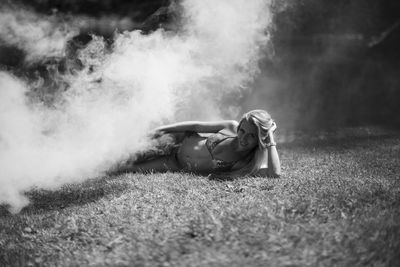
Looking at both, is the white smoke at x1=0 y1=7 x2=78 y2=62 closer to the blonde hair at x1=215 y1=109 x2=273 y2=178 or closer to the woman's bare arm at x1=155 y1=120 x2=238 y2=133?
the woman's bare arm at x1=155 y1=120 x2=238 y2=133

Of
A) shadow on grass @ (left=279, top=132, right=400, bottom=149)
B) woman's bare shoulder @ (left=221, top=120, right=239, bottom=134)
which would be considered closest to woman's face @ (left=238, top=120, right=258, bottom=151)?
woman's bare shoulder @ (left=221, top=120, right=239, bottom=134)

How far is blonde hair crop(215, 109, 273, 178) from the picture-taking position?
16.9 feet

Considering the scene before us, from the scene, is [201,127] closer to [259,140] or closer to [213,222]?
[259,140]

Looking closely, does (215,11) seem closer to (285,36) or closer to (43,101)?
(43,101)

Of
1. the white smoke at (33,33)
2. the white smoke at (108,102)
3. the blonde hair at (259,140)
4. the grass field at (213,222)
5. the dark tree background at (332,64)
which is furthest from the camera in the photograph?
the dark tree background at (332,64)

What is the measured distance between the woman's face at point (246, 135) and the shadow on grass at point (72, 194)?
159 cm

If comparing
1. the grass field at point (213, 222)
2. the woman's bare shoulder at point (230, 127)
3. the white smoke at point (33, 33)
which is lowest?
the grass field at point (213, 222)

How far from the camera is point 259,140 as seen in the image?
520cm

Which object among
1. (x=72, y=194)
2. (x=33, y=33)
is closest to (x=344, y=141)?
(x=72, y=194)

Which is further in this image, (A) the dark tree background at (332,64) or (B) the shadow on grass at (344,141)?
(A) the dark tree background at (332,64)

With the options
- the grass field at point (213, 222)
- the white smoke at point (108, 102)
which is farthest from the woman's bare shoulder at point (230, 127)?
the white smoke at point (108, 102)

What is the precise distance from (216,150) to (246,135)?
0.52 meters

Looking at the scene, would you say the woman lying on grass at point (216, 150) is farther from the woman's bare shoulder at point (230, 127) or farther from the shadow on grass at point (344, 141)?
the shadow on grass at point (344, 141)

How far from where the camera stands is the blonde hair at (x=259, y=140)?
16.9ft
